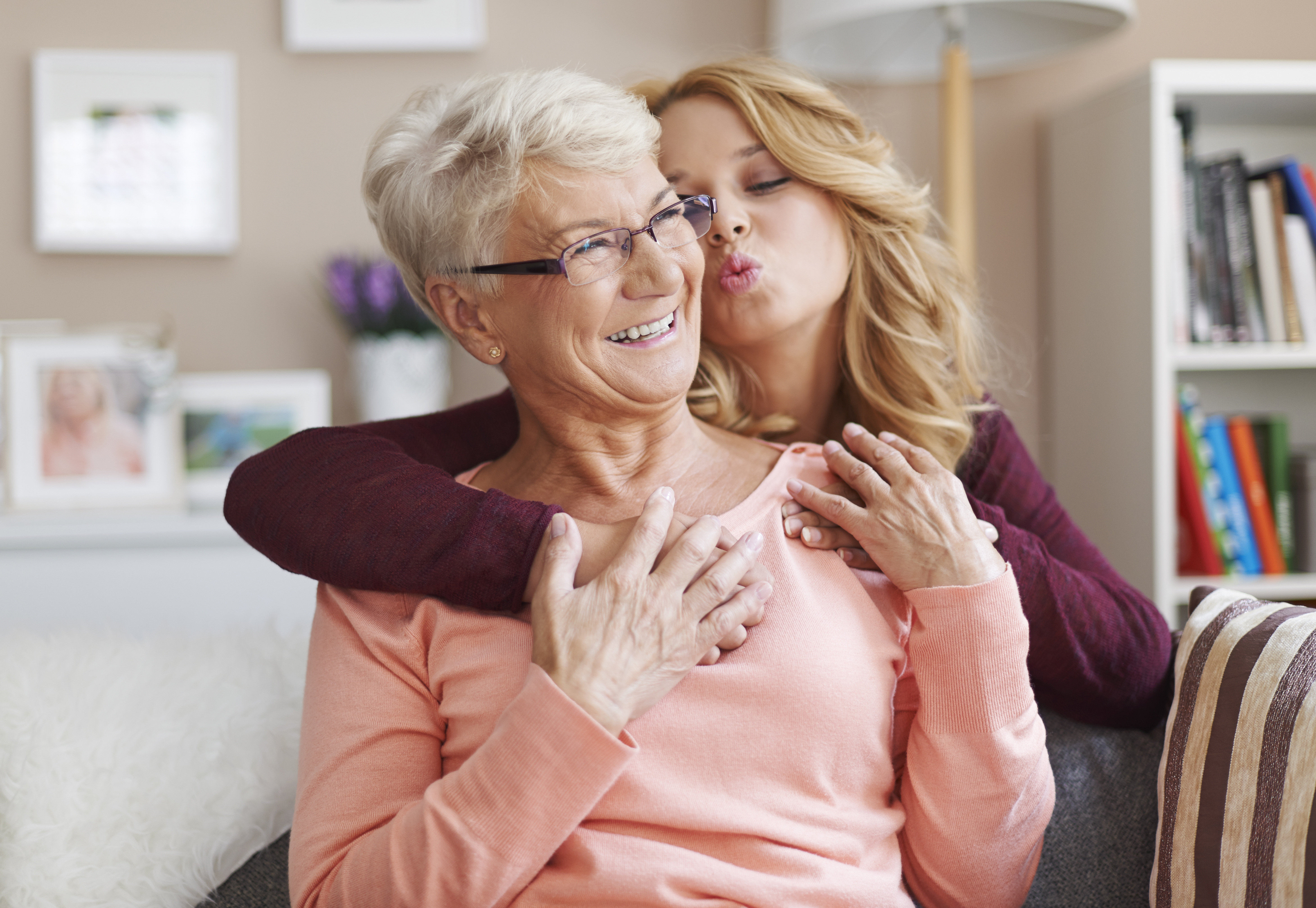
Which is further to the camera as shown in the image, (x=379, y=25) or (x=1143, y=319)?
(x=379, y=25)

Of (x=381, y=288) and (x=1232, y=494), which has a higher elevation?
(x=381, y=288)

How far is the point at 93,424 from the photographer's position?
2.18 m

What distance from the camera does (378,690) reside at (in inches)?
39.9

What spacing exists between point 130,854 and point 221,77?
1.84 m

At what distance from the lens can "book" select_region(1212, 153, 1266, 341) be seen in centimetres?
211

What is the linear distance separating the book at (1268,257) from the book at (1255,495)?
0.20 meters

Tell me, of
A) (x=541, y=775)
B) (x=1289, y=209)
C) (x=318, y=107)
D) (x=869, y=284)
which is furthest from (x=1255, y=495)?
(x=318, y=107)

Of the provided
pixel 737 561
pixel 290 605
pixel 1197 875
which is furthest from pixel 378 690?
pixel 290 605

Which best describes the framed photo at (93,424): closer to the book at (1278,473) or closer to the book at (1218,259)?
the book at (1218,259)

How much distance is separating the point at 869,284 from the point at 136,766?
1068mm

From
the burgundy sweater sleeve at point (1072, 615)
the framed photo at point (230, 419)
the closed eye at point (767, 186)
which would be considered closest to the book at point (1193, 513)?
the burgundy sweater sleeve at point (1072, 615)

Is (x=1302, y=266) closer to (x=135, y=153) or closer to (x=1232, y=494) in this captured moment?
(x=1232, y=494)

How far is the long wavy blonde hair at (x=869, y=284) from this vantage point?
1.35 meters

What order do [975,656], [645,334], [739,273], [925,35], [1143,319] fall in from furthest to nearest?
[925,35] → [1143,319] → [739,273] → [645,334] → [975,656]
